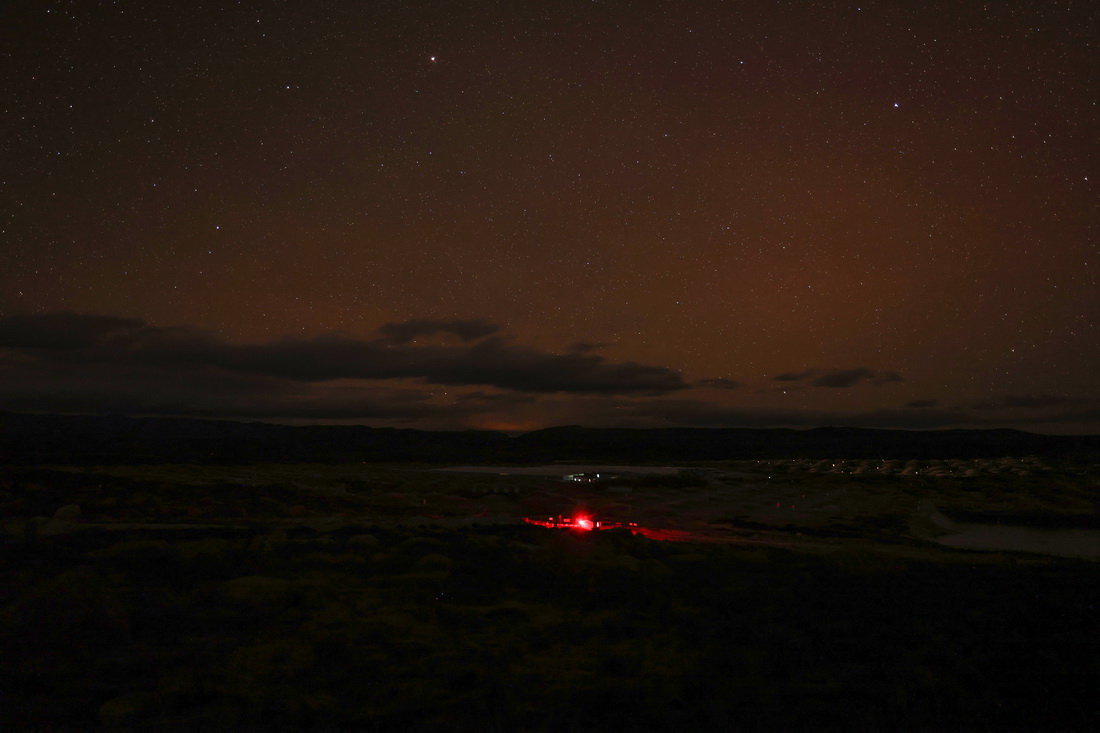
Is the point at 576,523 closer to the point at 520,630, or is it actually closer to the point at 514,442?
the point at 520,630

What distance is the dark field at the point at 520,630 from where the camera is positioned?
6.52 meters

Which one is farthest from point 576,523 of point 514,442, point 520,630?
point 514,442

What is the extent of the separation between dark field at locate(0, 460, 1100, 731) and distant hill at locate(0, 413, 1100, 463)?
2291 inches

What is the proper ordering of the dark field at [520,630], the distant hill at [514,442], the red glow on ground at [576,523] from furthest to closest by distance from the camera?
1. the distant hill at [514,442]
2. the red glow on ground at [576,523]
3. the dark field at [520,630]

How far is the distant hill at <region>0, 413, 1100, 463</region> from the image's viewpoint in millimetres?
80562

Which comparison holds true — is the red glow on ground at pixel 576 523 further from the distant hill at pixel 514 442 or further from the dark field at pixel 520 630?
the distant hill at pixel 514 442

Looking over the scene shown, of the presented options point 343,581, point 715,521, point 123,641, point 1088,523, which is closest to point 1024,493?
point 1088,523

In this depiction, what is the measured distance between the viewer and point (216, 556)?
42.1 ft

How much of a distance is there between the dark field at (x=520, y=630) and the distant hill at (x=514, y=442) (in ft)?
191

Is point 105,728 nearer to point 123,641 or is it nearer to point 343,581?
point 123,641

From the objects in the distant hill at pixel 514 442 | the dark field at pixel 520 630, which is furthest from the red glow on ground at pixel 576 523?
the distant hill at pixel 514 442

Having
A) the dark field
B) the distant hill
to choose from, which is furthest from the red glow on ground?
the distant hill

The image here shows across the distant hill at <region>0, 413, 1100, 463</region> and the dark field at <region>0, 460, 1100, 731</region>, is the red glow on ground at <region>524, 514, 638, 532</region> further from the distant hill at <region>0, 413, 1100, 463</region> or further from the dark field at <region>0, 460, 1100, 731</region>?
the distant hill at <region>0, 413, 1100, 463</region>

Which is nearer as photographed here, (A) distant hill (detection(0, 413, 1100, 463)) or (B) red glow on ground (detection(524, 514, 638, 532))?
(B) red glow on ground (detection(524, 514, 638, 532))
